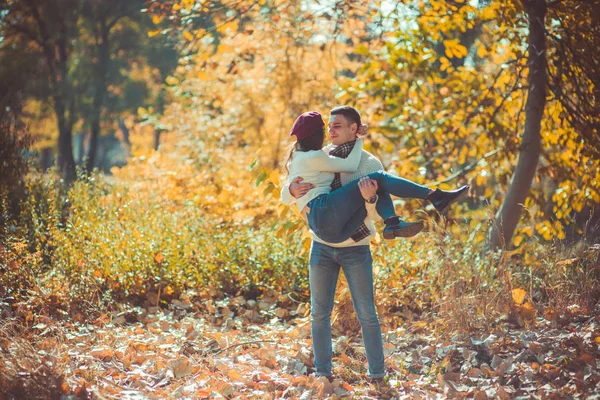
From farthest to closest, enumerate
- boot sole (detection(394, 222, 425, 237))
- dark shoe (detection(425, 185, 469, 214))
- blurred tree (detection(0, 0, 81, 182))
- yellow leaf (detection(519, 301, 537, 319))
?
blurred tree (detection(0, 0, 81, 182))
yellow leaf (detection(519, 301, 537, 319))
dark shoe (detection(425, 185, 469, 214))
boot sole (detection(394, 222, 425, 237))

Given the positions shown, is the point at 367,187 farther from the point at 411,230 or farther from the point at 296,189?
the point at 296,189

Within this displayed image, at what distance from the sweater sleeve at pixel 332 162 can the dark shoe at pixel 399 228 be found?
1.30 ft

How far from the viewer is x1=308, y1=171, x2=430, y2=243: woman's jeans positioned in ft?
11.2

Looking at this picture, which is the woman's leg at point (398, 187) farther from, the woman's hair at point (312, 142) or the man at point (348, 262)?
the woman's hair at point (312, 142)

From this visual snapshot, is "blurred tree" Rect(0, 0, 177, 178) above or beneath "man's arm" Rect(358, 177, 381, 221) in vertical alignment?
above

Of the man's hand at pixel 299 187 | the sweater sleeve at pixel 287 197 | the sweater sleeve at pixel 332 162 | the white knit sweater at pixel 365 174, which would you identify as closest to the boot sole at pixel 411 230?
the white knit sweater at pixel 365 174

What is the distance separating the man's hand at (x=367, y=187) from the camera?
3359 mm

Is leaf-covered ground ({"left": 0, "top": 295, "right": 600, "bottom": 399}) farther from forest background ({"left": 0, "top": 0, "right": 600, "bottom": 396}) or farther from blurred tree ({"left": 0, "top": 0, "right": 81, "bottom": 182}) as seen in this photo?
blurred tree ({"left": 0, "top": 0, "right": 81, "bottom": 182})

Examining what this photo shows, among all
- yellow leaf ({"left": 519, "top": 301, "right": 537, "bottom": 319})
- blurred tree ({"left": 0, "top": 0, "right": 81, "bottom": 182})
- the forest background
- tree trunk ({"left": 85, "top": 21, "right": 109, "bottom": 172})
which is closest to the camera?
yellow leaf ({"left": 519, "top": 301, "right": 537, "bottom": 319})

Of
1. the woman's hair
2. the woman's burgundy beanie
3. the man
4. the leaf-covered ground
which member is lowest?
the leaf-covered ground

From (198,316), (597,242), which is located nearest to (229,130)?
(198,316)

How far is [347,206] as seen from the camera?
340cm

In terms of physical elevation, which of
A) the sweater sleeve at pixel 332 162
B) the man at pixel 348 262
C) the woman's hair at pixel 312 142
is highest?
the woman's hair at pixel 312 142

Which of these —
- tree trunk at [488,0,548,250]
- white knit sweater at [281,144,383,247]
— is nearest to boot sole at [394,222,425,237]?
white knit sweater at [281,144,383,247]
